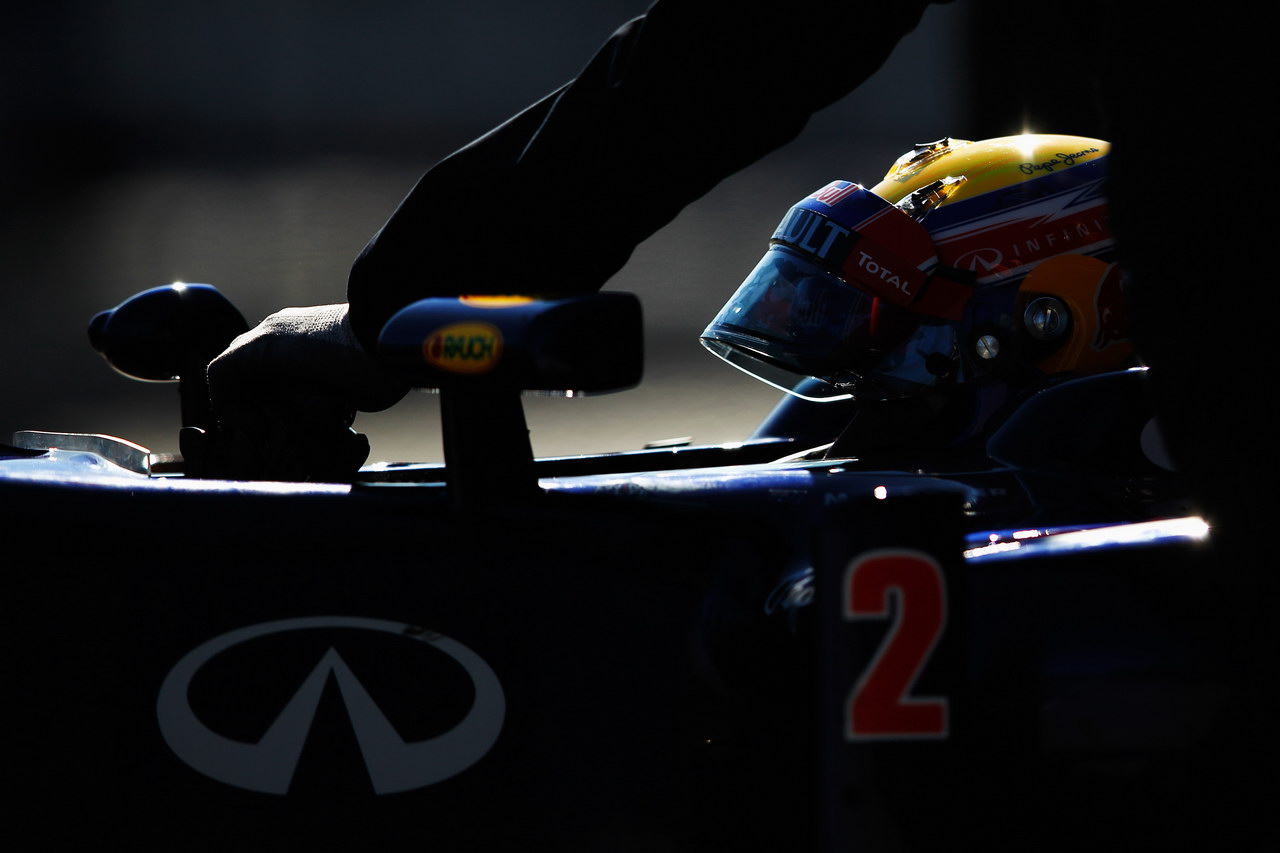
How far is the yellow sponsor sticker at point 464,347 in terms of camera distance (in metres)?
0.89

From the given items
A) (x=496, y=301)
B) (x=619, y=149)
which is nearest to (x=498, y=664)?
(x=496, y=301)

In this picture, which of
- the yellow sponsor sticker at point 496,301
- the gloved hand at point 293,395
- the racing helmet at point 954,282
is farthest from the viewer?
the racing helmet at point 954,282

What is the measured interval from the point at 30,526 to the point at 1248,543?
0.88 meters

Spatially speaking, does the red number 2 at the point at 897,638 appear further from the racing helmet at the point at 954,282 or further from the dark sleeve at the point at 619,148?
the racing helmet at the point at 954,282

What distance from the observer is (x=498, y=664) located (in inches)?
37.9

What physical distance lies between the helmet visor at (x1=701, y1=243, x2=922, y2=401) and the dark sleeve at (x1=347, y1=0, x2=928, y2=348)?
988 mm

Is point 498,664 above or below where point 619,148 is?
below

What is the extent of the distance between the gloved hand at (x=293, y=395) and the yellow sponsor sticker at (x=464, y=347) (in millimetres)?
392

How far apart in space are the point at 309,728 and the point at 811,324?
3.99 feet
